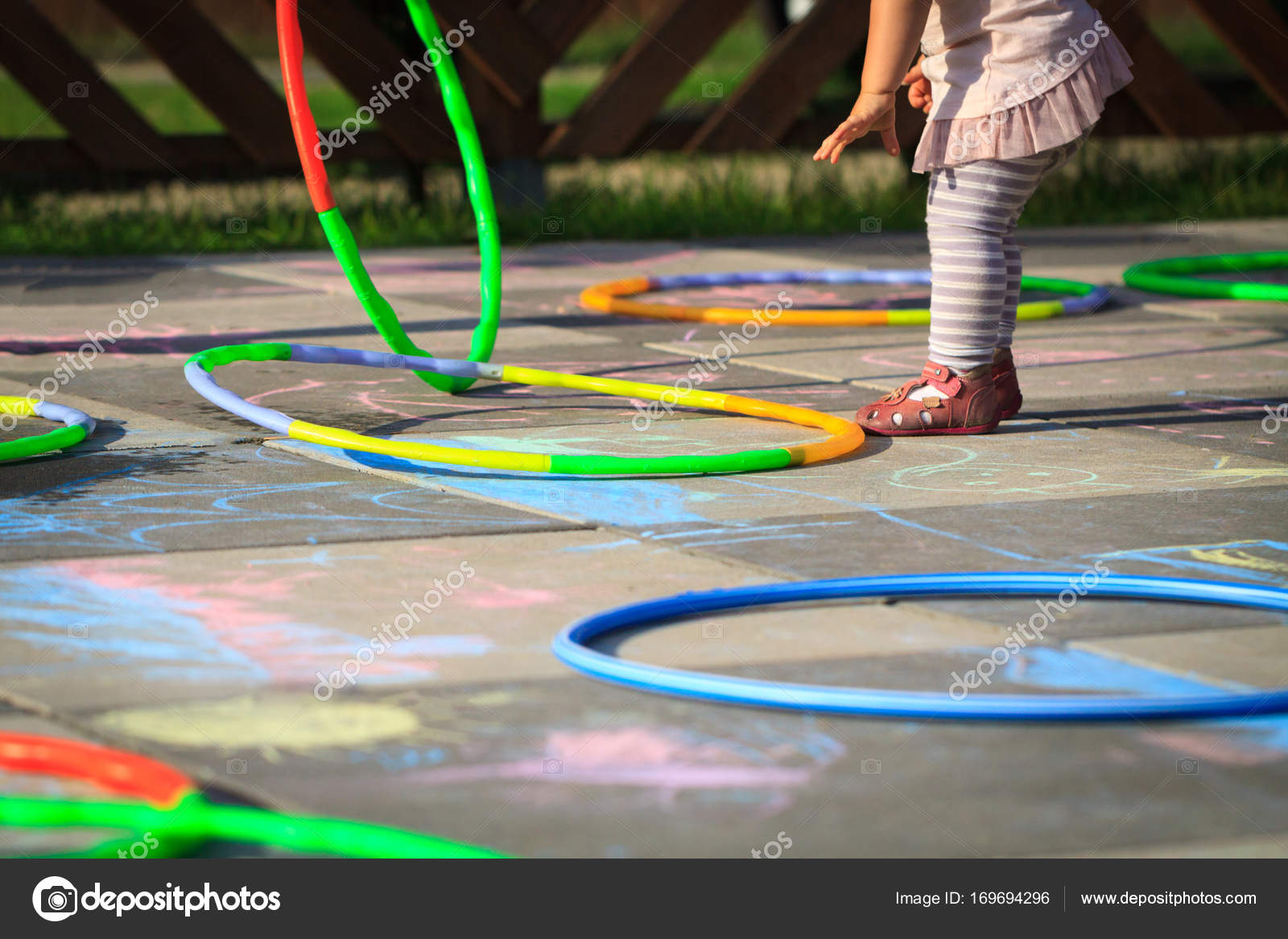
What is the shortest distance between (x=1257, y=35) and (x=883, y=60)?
748 centimetres

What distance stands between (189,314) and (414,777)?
4.89m

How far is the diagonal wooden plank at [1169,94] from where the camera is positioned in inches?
433

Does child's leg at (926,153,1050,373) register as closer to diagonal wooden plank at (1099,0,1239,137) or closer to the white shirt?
the white shirt

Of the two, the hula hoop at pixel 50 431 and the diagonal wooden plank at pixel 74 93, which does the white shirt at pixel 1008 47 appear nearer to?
the hula hoop at pixel 50 431

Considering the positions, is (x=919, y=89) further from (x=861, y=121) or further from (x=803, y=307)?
(x=803, y=307)

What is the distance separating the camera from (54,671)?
8.79ft

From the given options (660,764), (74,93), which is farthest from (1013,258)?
(74,93)

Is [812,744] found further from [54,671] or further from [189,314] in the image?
[189,314]

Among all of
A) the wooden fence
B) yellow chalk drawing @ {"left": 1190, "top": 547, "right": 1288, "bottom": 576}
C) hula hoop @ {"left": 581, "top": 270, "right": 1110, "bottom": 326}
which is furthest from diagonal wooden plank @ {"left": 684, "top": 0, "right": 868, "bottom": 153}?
yellow chalk drawing @ {"left": 1190, "top": 547, "right": 1288, "bottom": 576}

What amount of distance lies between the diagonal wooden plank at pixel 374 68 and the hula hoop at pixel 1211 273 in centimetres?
385

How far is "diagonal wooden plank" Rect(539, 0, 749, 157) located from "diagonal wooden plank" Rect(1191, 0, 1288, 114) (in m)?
3.09

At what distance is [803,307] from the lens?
23.9 feet

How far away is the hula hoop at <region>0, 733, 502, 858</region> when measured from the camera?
200 cm
